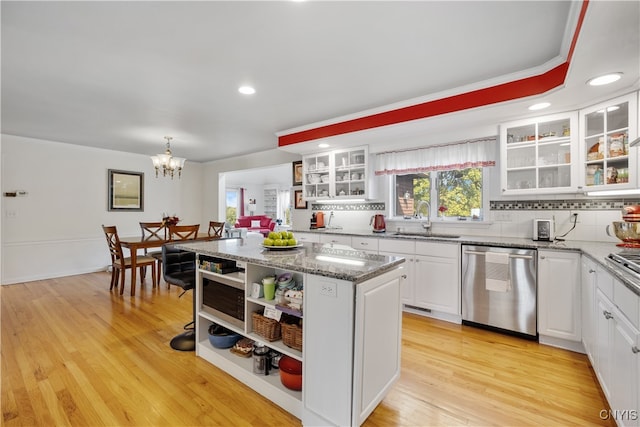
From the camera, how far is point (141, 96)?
3055 mm

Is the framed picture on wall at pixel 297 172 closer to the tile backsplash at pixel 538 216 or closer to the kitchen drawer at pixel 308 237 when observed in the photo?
the kitchen drawer at pixel 308 237

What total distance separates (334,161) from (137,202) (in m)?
4.40

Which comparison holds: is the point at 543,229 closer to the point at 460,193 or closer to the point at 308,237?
the point at 460,193

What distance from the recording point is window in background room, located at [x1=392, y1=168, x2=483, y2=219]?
11.6 feet

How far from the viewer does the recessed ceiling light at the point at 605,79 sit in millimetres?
1991

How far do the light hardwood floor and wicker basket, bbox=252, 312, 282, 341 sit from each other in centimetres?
41

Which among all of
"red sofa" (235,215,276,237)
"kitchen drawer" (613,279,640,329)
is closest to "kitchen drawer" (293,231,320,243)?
"kitchen drawer" (613,279,640,329)

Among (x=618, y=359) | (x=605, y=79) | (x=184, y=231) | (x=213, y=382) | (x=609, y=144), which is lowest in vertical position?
(x=213, y=382)

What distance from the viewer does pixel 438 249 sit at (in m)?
3.11

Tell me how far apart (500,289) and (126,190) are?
6.58 meters

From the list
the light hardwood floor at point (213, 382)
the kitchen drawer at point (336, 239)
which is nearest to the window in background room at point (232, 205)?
the kitchen drawer at point (336, 239)

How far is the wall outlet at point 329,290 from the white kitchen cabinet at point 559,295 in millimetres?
2162

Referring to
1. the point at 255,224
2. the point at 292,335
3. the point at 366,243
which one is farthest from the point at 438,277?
the point at 255,224

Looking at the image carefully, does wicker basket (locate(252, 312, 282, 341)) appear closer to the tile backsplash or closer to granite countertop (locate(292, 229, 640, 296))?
granite countertop (locate(292, 229, 640, 296))
